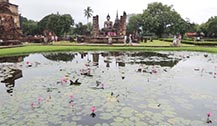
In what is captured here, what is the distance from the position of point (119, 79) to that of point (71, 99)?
334 centimetres

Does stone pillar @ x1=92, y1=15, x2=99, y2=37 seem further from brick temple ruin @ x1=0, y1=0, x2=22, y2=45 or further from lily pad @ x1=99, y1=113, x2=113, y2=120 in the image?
lily pad @ x1=99, y1=113, x2=113, y2=120

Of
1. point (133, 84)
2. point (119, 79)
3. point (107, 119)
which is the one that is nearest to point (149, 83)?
point (133, 84)

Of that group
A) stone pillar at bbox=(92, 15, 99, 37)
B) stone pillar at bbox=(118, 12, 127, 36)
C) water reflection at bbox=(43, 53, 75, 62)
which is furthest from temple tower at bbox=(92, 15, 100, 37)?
water reflection at bbox=(43, 53, 75, 62)

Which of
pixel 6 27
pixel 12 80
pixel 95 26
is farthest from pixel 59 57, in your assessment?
pixel 95 26

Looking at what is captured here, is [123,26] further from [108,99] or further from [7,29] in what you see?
[108,99]

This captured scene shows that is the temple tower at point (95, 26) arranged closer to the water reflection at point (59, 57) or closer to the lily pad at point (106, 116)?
the water reflection at point (59, 57)

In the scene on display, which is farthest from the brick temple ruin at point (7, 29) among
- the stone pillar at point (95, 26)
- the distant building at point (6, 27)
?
the stone pillar at point (95, 26)

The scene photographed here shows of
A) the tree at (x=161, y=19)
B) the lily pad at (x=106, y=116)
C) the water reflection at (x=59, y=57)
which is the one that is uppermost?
the tree at (x=161, y=19)

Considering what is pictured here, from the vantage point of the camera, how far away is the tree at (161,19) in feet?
185

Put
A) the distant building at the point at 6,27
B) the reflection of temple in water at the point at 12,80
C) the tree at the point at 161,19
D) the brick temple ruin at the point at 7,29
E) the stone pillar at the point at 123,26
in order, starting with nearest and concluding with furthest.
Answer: the reflection of temple in water at the point at 12,80 < the brick temple ruin at the point at 7,29 < the distant building at the point at 6,27 < the stone pillar at the point at 123,26 < the tree at the point at 161,19

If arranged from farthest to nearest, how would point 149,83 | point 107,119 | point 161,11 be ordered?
point 161,11 < point 149,83 < point 107,119

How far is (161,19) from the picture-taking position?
5650cm

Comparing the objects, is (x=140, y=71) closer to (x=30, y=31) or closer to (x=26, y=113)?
(x=26, y=113)

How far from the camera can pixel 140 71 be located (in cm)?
1173
